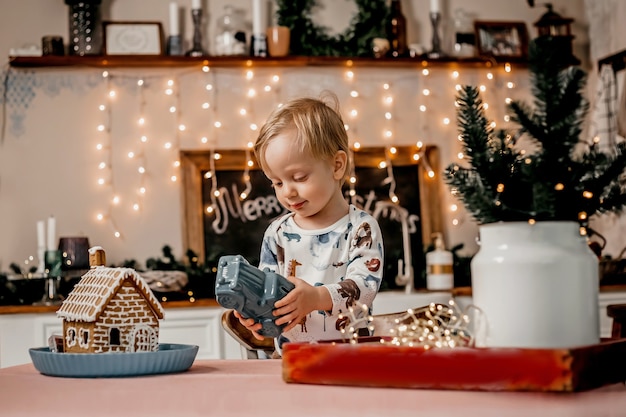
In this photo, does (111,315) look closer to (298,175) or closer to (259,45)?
(298,175)

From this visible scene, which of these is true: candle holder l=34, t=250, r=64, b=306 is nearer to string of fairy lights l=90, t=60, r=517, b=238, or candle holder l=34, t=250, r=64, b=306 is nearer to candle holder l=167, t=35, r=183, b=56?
string of fairy lights l=90, t=60, r=517, b=238

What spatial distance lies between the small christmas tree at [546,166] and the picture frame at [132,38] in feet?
10.8

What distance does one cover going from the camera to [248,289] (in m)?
1.30

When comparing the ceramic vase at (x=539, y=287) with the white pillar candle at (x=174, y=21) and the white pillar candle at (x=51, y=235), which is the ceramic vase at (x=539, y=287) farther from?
the white pillar candle at (x=174, y=21)

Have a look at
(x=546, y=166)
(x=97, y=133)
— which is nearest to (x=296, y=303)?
(x=546, y=166)

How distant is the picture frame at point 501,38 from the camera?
175 inches

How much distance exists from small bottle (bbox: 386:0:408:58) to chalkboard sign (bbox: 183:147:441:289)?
1.60 ft

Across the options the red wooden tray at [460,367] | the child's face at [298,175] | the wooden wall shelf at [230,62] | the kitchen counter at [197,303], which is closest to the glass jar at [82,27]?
the wooden wall shelf at [230,62]

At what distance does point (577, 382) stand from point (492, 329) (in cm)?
12

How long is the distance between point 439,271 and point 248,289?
8.78 ft

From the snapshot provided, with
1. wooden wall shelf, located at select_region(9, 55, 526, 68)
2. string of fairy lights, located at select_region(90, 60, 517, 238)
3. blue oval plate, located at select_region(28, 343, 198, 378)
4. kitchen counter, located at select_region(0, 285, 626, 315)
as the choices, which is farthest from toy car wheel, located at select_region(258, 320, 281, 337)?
wooden wall shelf, located at select_region(9, 55, 526, 68)

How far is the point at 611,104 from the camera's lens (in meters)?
4.22

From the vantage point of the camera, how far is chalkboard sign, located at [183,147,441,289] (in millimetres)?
4141

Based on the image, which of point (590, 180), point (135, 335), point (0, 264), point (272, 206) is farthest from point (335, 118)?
point (0, 264)
